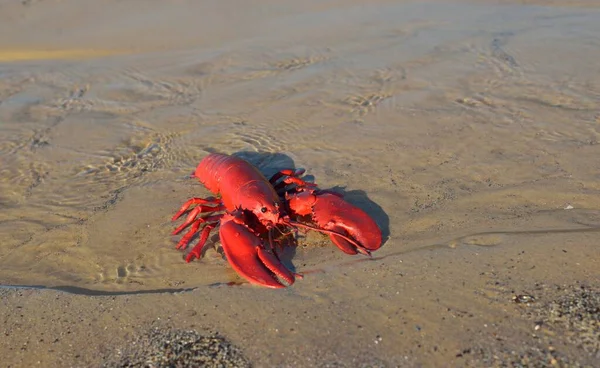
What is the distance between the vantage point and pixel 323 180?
6.40m

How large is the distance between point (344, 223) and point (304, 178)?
1.56 m

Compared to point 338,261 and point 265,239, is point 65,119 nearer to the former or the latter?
point 265,239

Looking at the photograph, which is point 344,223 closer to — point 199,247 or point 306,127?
point 199,247

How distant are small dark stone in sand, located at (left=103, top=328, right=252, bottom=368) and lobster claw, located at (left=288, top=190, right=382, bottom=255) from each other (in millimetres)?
1410

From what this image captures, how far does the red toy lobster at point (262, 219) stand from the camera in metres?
4.66

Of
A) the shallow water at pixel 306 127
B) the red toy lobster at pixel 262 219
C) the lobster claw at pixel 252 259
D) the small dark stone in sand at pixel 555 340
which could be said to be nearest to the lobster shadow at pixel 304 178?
the shallow water at pixel 306 127

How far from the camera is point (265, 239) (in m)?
5.36

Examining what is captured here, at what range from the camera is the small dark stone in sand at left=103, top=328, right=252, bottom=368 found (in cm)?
394

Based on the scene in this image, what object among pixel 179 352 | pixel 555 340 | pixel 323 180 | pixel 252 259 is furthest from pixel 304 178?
pixel 555 340

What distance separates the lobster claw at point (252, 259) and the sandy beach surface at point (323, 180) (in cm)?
13

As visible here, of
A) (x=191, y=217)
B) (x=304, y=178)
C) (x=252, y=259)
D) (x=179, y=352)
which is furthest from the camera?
(x=304, y=178)

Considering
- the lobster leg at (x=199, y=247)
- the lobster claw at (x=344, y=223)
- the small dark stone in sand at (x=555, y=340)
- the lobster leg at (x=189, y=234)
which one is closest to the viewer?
the small dark stone in sand at (x=555, y=340)

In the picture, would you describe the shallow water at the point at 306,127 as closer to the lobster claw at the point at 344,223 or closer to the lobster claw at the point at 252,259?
the lobster claw at the point at 344,223

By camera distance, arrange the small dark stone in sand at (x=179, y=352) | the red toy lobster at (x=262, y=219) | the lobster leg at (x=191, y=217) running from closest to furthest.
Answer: the small dark stone in sand at (x=179, y=352) → the red toy lobster at (x=262, y=219) → the lobster leg at (x=191, y=217)
